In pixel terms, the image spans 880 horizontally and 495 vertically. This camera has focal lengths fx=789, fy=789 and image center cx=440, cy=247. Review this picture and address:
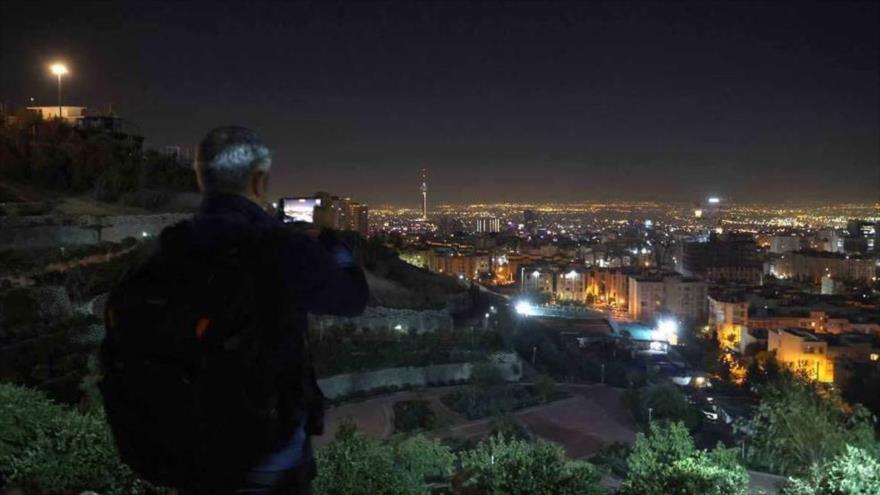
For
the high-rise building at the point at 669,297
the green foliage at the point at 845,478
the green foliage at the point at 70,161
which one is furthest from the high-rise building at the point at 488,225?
the green foliage at the point at 845,478

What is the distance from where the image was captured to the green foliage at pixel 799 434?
6.34m

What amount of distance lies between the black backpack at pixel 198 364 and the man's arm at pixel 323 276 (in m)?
0.03

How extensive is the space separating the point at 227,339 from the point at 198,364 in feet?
0.20

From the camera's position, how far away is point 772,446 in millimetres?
7301

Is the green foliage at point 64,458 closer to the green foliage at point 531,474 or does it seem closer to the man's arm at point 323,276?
the green foliage at point 531,474

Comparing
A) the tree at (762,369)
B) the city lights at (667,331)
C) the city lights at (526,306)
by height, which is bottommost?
the city lights at (667,331)

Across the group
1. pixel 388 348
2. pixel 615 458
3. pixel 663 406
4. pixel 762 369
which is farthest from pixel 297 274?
pixel 762 369

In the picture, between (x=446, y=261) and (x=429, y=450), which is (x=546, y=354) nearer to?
(x=429, y=450)

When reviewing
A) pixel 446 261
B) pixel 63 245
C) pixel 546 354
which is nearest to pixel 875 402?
pixel 546 354

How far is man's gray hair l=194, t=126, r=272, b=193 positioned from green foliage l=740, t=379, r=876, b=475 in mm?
5845

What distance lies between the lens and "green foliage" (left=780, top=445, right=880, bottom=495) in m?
3.98

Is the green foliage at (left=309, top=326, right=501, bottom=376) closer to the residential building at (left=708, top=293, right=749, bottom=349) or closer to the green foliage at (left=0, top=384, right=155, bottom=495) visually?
the green foliage at (left=0, top=384, right=155, bottom=495)

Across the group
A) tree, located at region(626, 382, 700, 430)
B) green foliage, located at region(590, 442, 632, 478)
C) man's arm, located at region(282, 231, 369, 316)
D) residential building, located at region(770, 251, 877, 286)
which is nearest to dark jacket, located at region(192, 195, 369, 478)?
man's arm, located at region(282, 231, 369, 316)

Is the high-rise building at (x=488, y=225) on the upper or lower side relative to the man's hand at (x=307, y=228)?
lower
